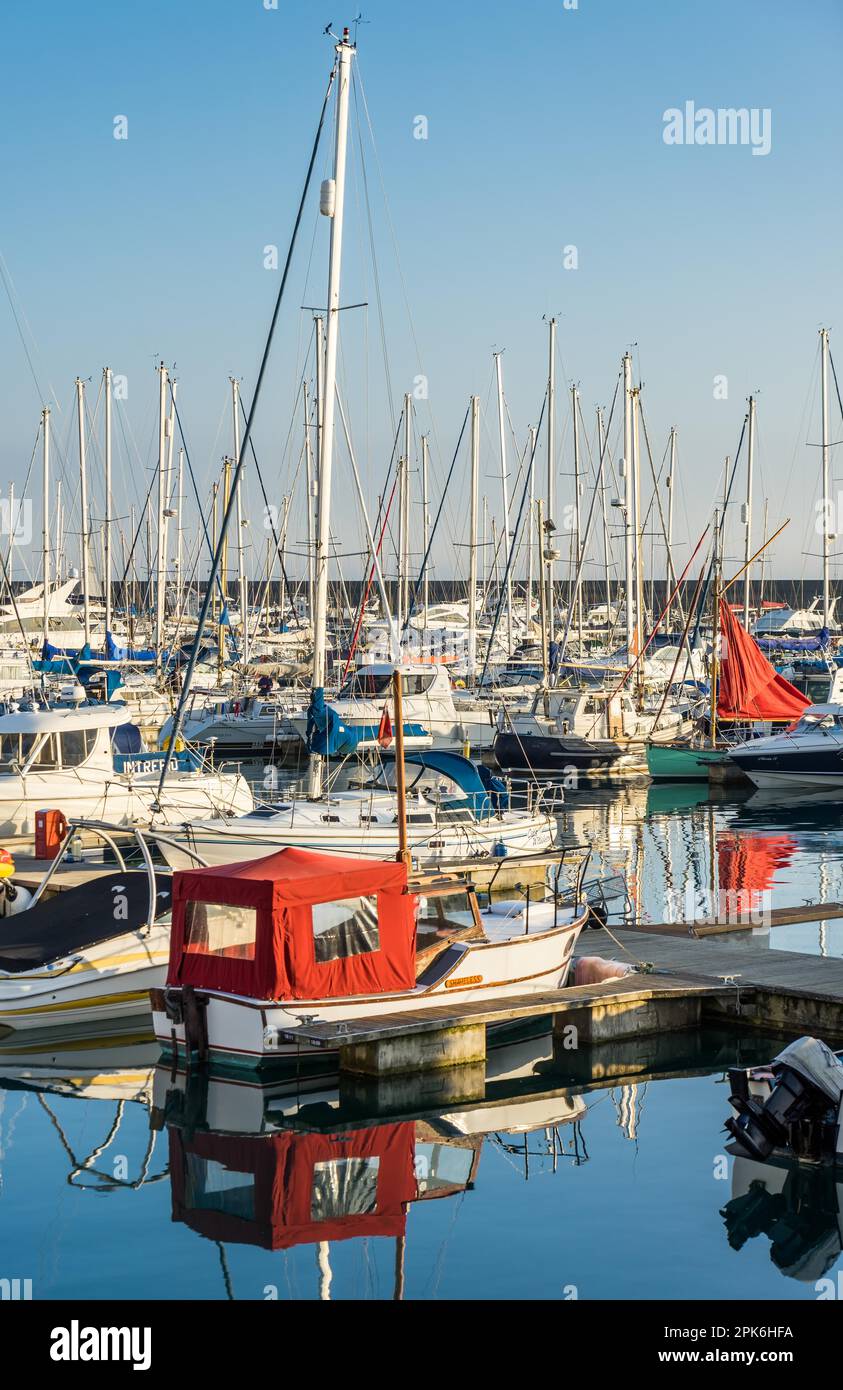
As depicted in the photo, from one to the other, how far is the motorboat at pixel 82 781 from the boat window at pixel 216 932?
11740mm

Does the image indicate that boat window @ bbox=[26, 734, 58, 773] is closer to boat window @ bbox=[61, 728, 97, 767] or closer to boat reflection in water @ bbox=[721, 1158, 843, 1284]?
boat window @ bbox=[61, 728, 97, 767]

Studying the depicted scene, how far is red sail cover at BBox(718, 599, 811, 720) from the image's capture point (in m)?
50.1

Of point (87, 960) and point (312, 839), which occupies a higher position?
point (312, 839)

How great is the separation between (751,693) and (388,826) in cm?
2529

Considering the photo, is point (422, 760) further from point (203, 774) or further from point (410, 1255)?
point (410, 1255)

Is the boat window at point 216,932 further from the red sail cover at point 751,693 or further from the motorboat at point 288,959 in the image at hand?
the red sail cover at point 751,693

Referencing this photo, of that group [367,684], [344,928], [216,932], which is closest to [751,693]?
[367,684]

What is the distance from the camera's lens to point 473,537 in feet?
190

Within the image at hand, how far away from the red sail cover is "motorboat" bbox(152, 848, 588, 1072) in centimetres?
3275

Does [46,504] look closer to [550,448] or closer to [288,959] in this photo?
[550,448]

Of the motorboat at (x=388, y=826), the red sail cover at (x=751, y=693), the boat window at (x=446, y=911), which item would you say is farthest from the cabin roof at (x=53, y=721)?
the red sail cover at (x=751, y=693)

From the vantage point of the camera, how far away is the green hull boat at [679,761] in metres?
48.5

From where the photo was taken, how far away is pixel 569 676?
5794cm

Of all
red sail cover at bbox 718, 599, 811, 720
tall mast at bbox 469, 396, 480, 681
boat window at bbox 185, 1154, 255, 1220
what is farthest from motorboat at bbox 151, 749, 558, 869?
tall mast at bbox 469, 396, 480, 681
